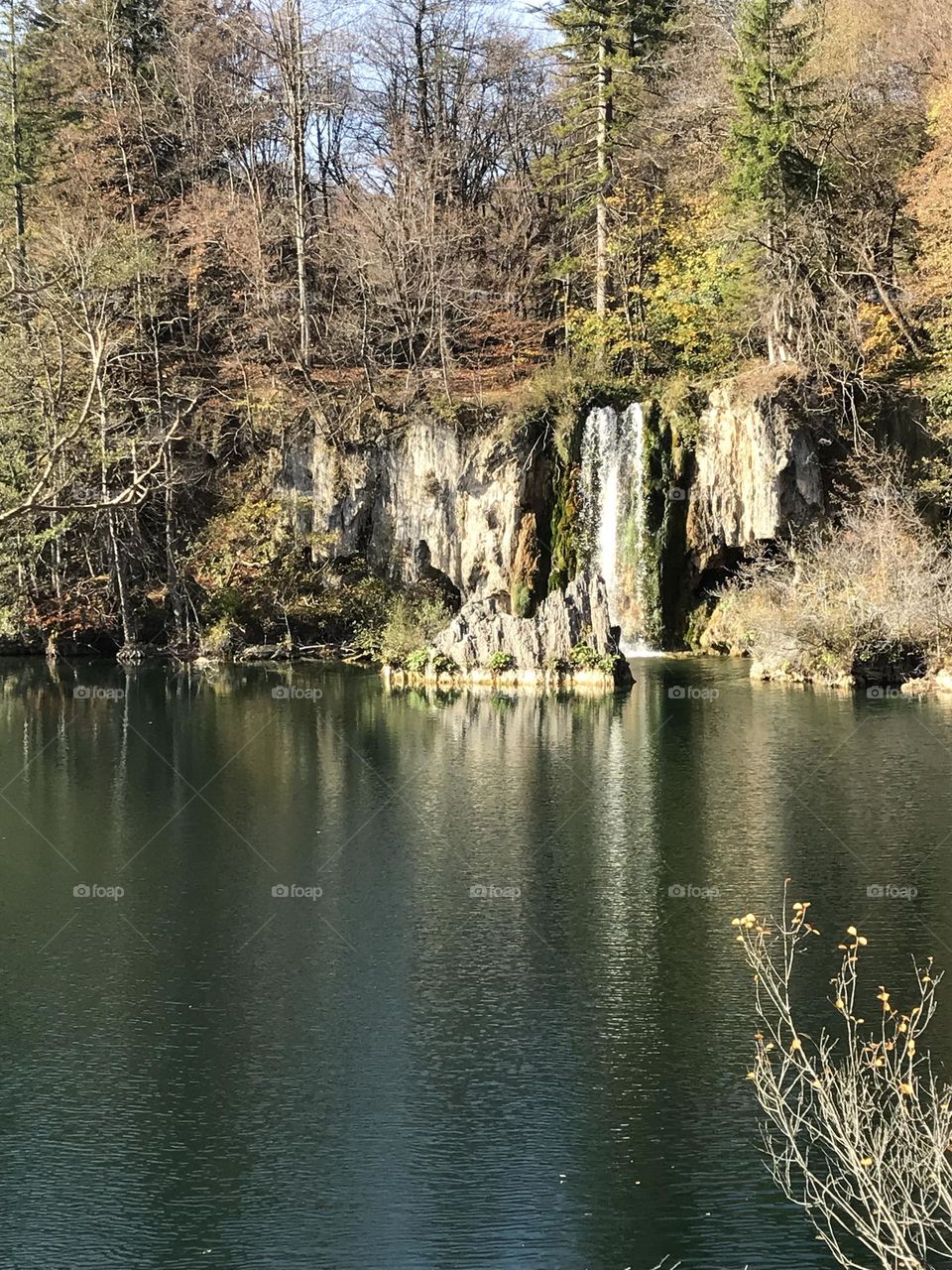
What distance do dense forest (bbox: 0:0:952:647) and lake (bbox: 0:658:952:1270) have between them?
51.6 ft

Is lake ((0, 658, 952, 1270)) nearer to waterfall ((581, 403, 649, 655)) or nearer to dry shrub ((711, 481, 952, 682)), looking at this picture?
dry shrub ((711, 481, 952, 682))

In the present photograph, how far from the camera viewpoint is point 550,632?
107 ft

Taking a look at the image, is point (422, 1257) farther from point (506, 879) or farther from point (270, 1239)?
point (506, 879)

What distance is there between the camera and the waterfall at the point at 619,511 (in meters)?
39.3

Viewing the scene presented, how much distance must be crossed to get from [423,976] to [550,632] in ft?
63.4

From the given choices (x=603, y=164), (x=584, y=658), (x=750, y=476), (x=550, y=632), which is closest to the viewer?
(x=584, y=658)

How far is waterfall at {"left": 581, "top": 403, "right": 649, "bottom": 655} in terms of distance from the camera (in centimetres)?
3934

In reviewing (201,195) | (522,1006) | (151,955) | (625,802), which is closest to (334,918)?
(151,955)

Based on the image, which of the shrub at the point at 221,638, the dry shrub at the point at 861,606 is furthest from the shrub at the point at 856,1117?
the shrub at the point at 221,638

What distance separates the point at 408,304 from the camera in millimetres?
45031

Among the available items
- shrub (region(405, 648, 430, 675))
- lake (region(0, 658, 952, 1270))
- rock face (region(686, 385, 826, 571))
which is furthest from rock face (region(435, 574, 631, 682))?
rock face (region(686, 385, 826, 571))

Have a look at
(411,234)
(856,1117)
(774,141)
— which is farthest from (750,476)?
(856,1117)

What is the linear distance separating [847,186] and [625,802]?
26.5 meters

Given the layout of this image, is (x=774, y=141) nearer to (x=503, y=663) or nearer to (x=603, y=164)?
(x=603, y=164)
